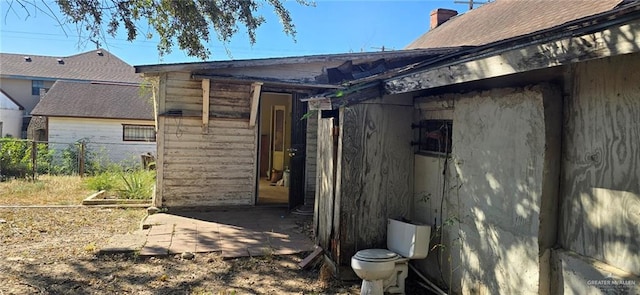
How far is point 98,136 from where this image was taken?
16.1 m

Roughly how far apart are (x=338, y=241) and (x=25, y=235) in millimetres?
4387

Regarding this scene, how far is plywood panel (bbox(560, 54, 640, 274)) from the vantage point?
2086 mm

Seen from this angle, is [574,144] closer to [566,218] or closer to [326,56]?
[566,218]

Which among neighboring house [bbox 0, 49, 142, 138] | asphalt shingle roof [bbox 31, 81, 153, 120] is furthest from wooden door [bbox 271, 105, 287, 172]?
neighboring house [bbox 0, 49, 142, 138]

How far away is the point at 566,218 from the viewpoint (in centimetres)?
250

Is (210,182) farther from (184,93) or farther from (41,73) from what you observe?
(41,73)

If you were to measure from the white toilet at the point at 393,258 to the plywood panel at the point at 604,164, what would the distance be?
1.30 metres

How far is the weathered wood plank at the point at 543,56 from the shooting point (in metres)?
1.64

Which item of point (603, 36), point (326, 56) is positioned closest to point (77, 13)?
point (326, 56)

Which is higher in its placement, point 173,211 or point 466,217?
point 466,217

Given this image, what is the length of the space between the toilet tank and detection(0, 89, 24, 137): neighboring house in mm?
23623

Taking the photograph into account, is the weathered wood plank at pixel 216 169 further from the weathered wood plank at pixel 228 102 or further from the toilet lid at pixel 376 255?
the toilet lid at pixel 376 255

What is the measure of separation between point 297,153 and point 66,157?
1090 cm

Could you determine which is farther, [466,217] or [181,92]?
[181,92]
